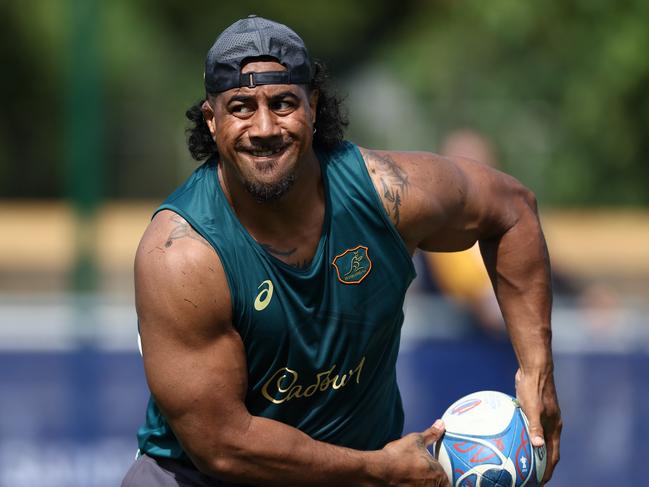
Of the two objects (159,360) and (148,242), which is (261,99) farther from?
(159,360)

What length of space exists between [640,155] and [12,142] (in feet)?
36.2

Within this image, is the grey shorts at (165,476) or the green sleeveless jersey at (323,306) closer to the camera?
the green sleeveless jersey at (323,306)

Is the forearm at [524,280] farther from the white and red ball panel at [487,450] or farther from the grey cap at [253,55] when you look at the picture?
the grey cap at [253,55]

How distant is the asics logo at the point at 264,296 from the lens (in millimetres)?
3969

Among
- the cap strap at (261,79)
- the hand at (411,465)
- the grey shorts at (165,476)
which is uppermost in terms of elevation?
the cap strap at (261,79)

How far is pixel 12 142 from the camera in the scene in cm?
2184

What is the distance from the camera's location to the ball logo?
14.1ft

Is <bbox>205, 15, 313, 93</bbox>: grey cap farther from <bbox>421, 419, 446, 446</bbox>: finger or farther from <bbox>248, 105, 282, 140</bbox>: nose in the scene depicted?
<bbox>421, 419, 446, 446</bbox>: finger

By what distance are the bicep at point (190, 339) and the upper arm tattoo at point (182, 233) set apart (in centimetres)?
2

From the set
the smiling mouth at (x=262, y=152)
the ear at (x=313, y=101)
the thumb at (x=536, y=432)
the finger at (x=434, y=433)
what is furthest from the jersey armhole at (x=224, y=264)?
the thumb at (x=536, y=432)

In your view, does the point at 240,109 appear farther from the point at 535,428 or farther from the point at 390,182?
the point at 535,428

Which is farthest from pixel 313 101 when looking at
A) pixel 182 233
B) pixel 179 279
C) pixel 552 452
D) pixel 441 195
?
pixel 552 452

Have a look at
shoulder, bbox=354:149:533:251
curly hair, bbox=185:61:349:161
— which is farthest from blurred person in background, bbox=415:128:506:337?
curly hair, bbox=185:61:349:161

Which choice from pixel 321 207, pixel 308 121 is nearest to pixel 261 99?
pixel 308 121
